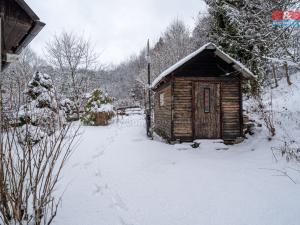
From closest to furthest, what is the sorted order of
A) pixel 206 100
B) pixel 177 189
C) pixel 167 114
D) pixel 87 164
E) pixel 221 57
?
pixel 177 189 → pixel 87 164 → pixel 221 57 → pixel 206 100 → pixel 167 114

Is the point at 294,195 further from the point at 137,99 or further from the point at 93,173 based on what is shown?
the point at 137,99

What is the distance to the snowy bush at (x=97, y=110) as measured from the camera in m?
17.2

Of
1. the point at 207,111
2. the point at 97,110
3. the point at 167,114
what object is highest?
the point at 97,110

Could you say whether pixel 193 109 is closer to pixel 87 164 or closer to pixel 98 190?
pixel 87 164

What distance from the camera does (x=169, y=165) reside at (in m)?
6.72

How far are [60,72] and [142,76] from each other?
9.80 meters

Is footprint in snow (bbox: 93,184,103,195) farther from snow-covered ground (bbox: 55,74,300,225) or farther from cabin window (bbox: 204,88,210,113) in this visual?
cabin window (bbox: 204,88,210,113)

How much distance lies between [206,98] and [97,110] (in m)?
10.4

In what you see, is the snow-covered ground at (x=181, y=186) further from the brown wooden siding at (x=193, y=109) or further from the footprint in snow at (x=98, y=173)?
the brown wooden siding at (x=193, y=109)

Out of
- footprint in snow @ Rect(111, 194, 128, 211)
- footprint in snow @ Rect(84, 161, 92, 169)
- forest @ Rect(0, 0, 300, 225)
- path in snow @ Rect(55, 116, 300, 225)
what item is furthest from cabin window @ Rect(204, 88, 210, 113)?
footprint in snow @ Rect(111, 194, 128, 211)

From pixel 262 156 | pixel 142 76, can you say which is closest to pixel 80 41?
pixel 142 76

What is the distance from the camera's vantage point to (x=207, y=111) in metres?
9.23

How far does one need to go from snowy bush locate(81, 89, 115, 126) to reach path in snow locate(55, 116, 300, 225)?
9280mm

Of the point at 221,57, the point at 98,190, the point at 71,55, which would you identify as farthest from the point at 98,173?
the point at 71,55
